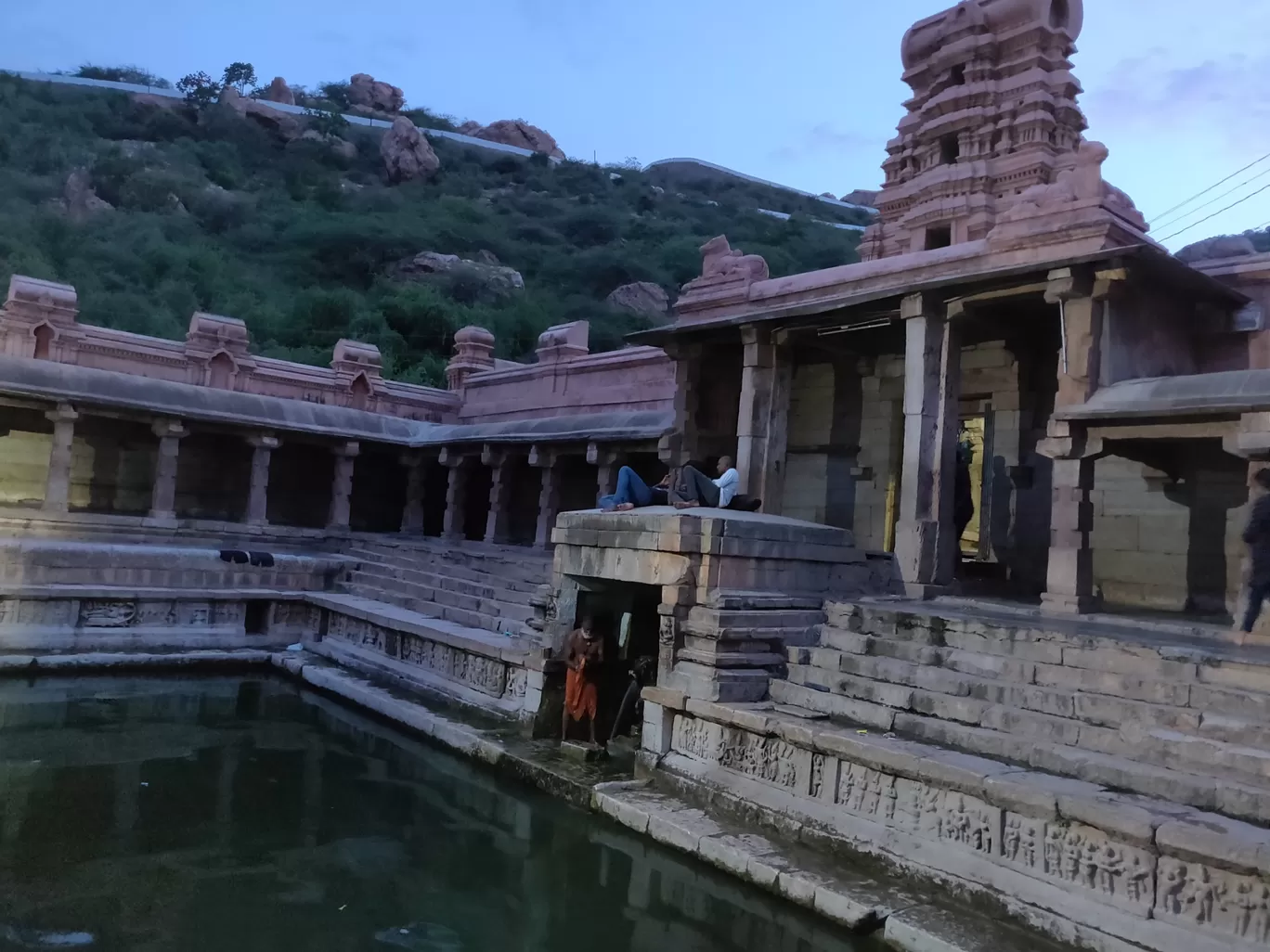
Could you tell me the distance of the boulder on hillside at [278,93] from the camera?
232 ft

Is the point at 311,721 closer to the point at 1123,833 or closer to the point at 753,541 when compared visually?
the point at 753,541

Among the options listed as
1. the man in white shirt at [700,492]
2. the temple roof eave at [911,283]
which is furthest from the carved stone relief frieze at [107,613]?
the man in white shirt at [700,492]

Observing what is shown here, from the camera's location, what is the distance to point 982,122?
15.0 meters

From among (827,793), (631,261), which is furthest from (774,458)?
(631,261)

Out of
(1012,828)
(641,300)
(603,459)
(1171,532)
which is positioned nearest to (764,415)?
(603,459)

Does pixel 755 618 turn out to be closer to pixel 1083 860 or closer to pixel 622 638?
pixel 622 638

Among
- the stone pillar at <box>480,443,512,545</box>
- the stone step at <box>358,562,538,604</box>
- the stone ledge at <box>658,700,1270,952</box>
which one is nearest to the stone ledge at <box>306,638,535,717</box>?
the stone step at <box>358,562,538,604</box>

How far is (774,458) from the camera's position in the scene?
11.7 m

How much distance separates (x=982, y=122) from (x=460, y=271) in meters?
32.2

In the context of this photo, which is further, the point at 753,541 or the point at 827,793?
the point at 753,541

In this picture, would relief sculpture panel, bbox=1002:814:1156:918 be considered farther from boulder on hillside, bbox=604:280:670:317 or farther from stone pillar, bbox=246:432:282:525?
boulder on hillside, bbox=604:280:670:317

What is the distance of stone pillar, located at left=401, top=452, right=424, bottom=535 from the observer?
2023cm

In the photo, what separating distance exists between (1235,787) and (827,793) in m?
2.40

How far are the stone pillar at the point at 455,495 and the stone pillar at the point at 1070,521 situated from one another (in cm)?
1286
